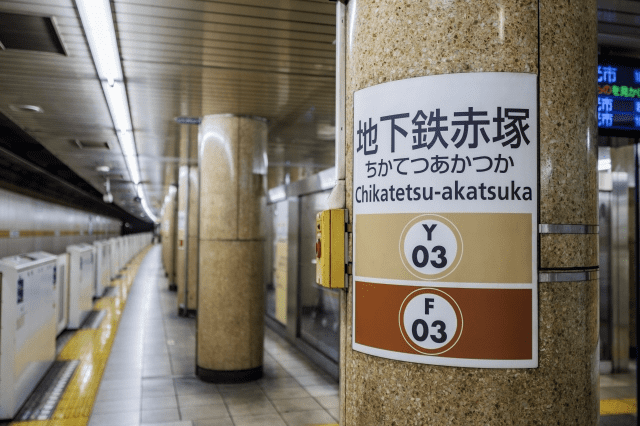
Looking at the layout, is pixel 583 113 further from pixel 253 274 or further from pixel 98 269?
pixel 98 269

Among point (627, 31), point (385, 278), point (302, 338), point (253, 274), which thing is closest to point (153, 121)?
point (253, 274)

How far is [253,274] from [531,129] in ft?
17.5

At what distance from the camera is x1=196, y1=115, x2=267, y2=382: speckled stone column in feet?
22.0

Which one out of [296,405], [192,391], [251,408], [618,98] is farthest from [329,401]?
[618,98]

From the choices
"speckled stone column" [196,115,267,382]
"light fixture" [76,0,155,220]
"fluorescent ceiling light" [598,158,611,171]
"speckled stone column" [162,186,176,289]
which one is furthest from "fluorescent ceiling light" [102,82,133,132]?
"speckled stone column" [162,186,176,289]

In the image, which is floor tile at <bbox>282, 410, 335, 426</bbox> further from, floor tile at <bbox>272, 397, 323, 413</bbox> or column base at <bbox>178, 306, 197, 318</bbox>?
column base at <bbox>178, 306, 197, 318</bbox>

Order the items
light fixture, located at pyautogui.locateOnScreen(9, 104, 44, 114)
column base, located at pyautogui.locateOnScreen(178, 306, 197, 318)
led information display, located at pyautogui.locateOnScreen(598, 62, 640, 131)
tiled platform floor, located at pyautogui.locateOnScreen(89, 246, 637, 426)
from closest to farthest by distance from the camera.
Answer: led information display, located at pyautogui.locateOnScreen(598, 62, 640, 131), tiled platform floor, located at pyautogui.locateOnScreen(89, 246, 637, 426), light fixture, located at pyautogui.locateOnScreen(9, 104, 44, 114), column base, located at pyautogui.locateOnScreen(178, 306, 197, 318)

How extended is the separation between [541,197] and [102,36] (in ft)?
11.7

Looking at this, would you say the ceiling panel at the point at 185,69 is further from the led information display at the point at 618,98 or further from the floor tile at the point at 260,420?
the floor tile at the point at 260,420

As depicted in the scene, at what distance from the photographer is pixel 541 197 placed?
1.85m

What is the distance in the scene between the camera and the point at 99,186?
17.8m

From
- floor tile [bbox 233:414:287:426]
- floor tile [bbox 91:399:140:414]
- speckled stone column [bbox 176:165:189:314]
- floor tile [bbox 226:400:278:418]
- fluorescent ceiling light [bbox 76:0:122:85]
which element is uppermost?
fluorescent ceiling light [bbox 76:0:122:85]

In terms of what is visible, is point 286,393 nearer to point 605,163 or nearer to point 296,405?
point 296,405

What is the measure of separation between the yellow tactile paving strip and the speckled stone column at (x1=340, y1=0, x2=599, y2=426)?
427 centimetres
